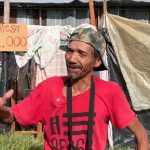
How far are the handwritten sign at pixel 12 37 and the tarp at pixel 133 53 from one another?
121 cm

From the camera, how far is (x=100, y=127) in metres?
3.14

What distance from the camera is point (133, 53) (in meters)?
7.06

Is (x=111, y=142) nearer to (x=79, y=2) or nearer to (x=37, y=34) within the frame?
(x=37, y=34)

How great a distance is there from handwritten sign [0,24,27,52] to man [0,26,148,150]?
353cm

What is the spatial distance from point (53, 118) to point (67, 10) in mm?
10867

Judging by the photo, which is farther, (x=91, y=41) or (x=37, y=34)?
(x=37, y=34)

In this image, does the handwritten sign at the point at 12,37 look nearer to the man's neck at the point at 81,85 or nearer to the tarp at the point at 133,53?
the tarp at the point at 133,53

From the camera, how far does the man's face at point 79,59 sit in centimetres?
304

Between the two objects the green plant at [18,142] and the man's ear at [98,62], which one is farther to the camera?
the green plant at [18,142]

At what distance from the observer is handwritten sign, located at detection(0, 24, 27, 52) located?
6.64 m

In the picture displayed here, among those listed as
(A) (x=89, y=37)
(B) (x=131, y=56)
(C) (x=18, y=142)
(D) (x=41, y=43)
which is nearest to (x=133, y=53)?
(B) (x=131, y=56)

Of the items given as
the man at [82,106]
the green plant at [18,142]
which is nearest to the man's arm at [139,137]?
the man at [82,106]

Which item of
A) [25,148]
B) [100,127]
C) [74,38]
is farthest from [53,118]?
[25,148]

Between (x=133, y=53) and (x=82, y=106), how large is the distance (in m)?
4.07
